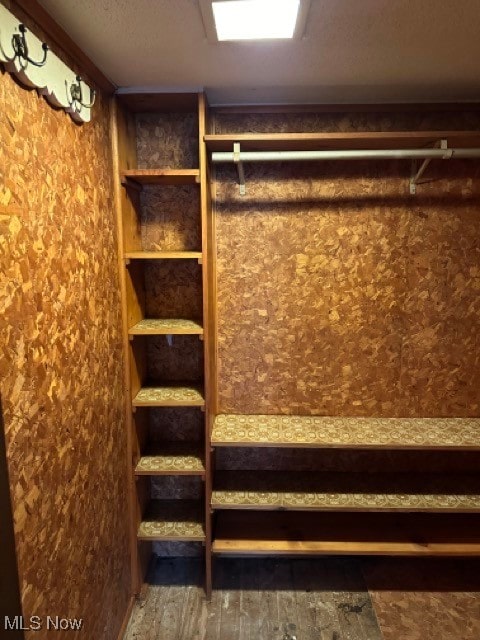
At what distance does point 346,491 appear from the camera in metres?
1.98

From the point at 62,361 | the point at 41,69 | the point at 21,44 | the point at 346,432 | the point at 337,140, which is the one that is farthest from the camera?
the point at 346,432

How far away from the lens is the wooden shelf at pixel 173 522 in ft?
6.26

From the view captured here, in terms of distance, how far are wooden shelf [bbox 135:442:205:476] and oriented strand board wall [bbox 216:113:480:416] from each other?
0.27 meters

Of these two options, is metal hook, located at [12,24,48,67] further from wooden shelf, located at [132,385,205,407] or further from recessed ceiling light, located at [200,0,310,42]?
wooden shelf, located at [132,385,205,407]

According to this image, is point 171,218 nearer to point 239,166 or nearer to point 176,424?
point 239,166

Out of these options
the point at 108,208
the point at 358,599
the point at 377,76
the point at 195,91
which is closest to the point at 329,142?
the point at 377,76

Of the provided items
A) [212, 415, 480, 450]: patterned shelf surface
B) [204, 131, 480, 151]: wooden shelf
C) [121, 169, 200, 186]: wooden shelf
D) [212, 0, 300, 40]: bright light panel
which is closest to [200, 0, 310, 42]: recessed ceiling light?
[212, 0, 300, 40]: bright light panel

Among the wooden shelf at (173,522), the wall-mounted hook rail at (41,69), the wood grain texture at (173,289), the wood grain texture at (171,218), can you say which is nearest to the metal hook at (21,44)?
the wall-mounted hook rail at (41,69)

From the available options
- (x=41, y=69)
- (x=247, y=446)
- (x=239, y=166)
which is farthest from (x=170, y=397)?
(x=41, y=69)

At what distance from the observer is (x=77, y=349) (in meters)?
1.37

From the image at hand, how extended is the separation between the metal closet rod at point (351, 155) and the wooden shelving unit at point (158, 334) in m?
0.15

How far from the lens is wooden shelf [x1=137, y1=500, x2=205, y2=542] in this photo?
1908mm

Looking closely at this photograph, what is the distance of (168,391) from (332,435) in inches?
31.1
